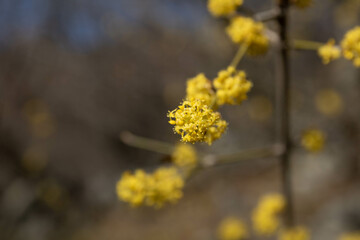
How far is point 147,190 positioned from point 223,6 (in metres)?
1.12

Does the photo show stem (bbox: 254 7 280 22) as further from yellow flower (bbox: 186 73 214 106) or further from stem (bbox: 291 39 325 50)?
yellow flower (bbox: 186 73 214 106)

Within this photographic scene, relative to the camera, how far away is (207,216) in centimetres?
895

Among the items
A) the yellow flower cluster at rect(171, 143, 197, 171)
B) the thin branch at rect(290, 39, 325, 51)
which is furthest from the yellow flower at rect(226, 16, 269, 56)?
the yellow flower cluster at rect(171, 143, 197, 171)

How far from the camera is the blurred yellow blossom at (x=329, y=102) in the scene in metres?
8.55

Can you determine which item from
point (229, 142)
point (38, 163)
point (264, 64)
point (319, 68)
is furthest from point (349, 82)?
point (38, 163)

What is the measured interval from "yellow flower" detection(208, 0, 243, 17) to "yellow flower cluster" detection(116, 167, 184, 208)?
1.00 meters

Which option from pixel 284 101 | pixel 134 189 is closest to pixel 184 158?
pixel 134 189

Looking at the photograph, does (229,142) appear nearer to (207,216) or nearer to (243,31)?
(207,216)

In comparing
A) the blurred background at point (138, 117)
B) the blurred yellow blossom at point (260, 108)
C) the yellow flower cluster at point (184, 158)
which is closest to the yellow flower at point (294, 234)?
the yellow flower cluster at point (184, 158)

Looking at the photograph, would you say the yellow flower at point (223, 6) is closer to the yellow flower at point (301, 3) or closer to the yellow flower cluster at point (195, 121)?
the yellow flower at point (301, 3)

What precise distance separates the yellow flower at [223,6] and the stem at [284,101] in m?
0.24

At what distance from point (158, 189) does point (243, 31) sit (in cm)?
100

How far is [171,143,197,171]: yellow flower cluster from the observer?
2217mm

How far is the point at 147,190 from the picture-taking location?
1883 mm
